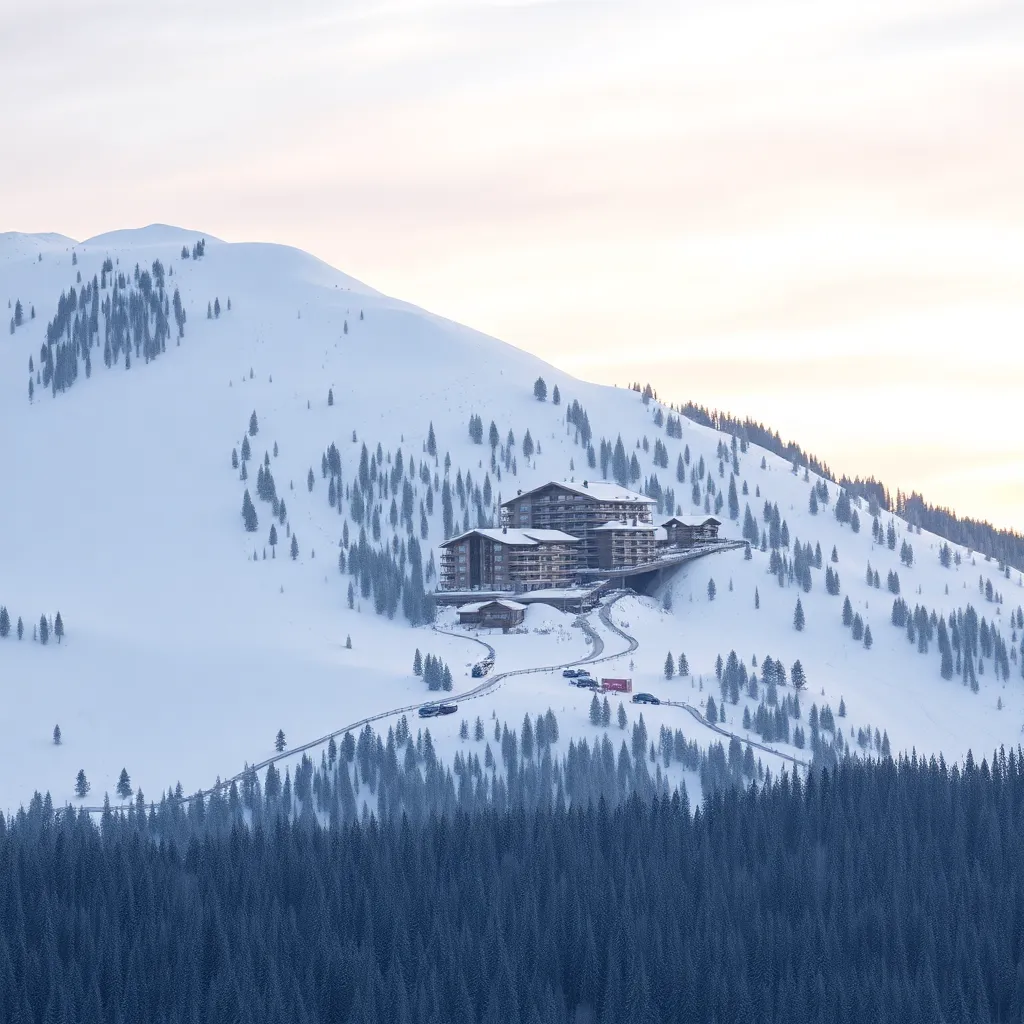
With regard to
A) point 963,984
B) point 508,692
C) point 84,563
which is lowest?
point 963,984

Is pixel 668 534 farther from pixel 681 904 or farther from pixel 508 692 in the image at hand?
pixel 681 904

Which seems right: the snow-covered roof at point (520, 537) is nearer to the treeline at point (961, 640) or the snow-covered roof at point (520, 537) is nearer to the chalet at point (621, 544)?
the chalet at point (621, 544)

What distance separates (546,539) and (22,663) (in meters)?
55.2

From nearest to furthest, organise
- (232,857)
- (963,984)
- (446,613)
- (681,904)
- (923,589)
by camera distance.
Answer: (963,984)
(681,904)
(232,857)
(446,613)
(923,589)

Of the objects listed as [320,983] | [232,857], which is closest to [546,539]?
[232,857]

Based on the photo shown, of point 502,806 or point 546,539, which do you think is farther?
point 546,539

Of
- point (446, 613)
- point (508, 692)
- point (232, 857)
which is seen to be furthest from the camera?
point (446, 613)

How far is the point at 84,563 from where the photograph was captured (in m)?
191

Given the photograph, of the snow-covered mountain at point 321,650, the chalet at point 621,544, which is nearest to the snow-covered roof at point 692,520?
the snow-covered mountain at point 321,650

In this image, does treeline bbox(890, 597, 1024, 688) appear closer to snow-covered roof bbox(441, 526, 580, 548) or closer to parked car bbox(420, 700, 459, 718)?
snow-covered roof bbox(441, 526, 580, 548)

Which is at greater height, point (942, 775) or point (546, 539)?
point (546, 539)

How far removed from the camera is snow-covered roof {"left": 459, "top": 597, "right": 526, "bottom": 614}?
16188cm

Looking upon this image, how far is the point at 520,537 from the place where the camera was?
173125 millimetres

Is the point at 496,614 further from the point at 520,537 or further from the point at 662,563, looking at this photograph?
the point at 662,563
